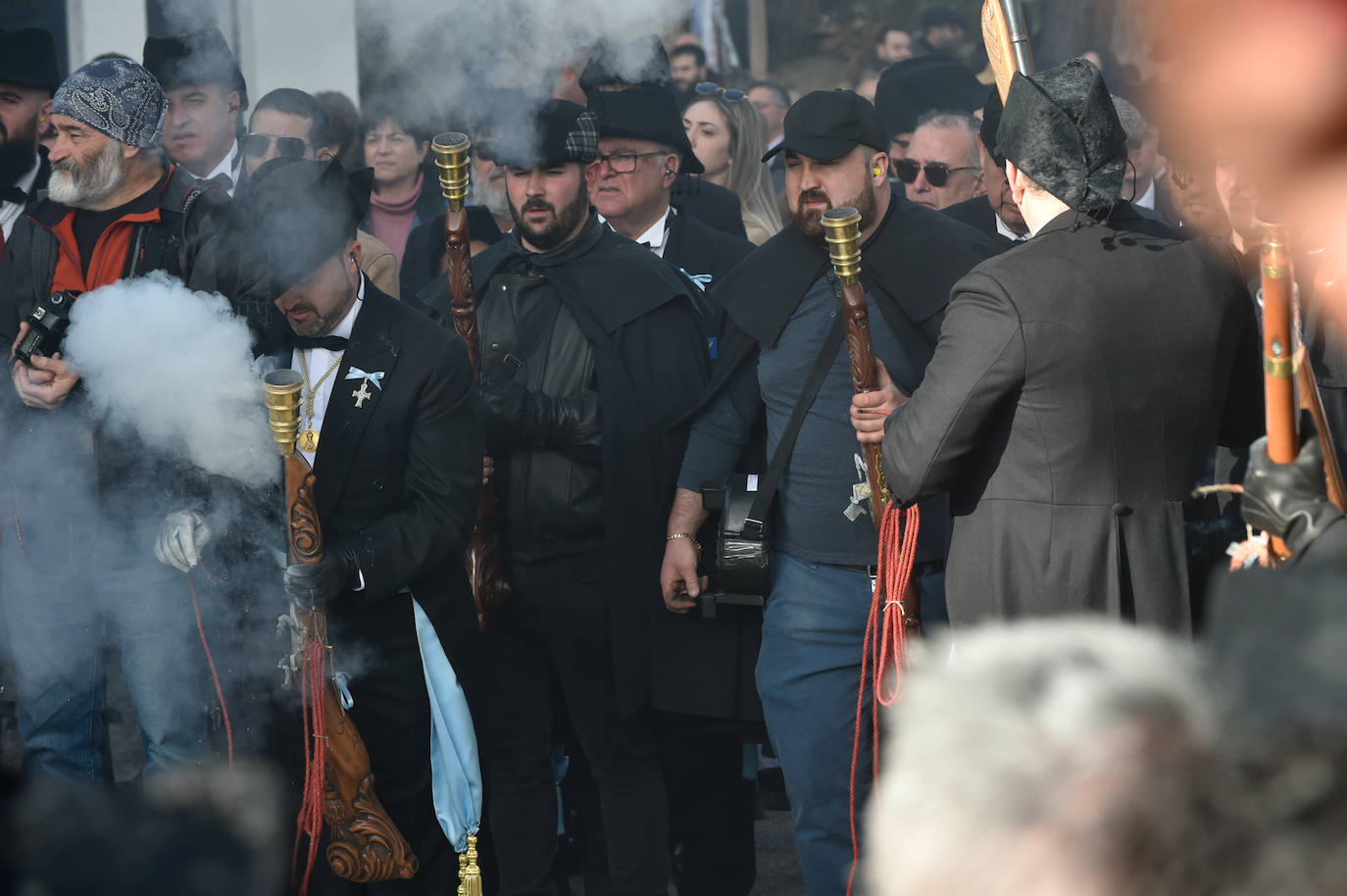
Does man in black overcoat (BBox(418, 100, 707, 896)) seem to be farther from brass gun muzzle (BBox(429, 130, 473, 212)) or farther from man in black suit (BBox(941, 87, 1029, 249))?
man in black suit (BBox(941, 87, 1029, 249))

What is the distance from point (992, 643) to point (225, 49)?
5696mm

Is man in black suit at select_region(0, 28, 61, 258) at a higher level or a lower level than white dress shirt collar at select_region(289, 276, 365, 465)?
higher

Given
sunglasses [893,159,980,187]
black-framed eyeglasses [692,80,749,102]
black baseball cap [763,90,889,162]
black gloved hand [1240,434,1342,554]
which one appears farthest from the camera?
black-framed eyeglasses [692,80,749,102]

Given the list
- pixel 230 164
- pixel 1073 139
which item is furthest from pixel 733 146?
pixel 1073 139

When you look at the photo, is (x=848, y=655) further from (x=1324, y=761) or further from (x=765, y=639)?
(x=1324, y=761)

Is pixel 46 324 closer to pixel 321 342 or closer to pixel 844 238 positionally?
pixel 321 342

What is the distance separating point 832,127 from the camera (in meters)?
4.73

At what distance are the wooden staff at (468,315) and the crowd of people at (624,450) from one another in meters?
0.03

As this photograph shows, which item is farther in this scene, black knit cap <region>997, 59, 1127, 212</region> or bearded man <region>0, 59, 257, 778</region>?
bearded man <region>0, 59, 257, 778</region>

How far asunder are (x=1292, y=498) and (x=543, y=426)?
264 cm

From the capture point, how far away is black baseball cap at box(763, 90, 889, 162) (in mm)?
4718

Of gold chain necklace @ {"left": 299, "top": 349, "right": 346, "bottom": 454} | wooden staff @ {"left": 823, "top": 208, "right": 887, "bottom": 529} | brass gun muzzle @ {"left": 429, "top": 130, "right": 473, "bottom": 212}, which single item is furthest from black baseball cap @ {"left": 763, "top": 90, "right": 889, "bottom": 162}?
gold chain necklace @ {"left": 299, "top": 349, "right": 346, "bottom": 454}

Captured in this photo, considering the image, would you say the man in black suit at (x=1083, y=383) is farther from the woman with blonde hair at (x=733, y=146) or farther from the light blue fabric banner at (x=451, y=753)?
the woman with blonde hair at (x=733, y=146)

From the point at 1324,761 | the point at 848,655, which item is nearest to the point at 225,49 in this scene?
the point at 848,655
